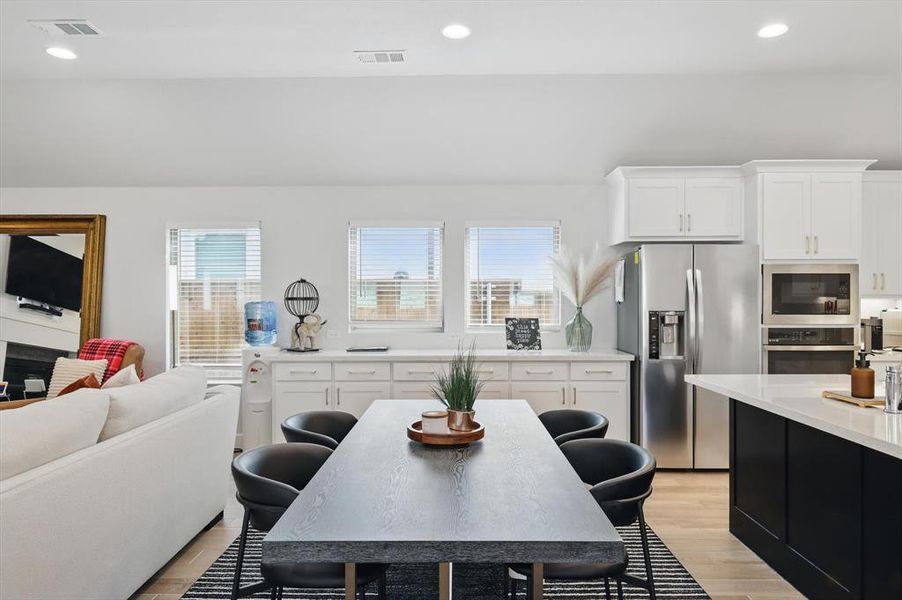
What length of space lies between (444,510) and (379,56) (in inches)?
128

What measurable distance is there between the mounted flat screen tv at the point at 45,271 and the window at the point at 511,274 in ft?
11.6

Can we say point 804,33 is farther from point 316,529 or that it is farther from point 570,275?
point 316,529

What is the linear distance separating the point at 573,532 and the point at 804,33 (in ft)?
11.9

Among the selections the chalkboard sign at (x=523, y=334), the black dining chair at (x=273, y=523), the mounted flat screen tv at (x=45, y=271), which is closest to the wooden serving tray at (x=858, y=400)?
the black dining chair at (x=273, y=523)

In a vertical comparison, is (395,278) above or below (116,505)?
above

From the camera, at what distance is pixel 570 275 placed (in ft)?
16.4

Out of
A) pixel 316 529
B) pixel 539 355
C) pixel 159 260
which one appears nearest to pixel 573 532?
pixel 316 529

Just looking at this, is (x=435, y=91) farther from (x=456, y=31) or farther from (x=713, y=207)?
(x=713, y=207)

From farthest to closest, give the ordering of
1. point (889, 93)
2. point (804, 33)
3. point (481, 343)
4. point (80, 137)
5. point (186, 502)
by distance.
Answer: point (481, 343) → point (80, 137) → point (889, 93) → point (804, 33) → point (186, 502)

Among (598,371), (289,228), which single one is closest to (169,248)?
(289,228)

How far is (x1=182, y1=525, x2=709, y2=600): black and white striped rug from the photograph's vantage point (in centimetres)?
265

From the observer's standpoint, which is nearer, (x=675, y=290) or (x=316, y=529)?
(x=316, y=529)

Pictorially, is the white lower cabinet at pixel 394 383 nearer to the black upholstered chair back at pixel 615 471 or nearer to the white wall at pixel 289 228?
the white wall at pixel 289 228

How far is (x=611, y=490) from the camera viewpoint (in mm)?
2004
